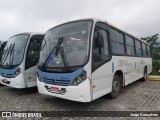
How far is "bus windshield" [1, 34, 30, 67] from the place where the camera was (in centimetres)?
750

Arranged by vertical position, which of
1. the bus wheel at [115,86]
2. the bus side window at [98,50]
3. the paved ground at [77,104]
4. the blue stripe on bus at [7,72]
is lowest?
the paved ground at [77,104]

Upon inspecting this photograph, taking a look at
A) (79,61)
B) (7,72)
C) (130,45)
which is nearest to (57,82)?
Result: (79,61)

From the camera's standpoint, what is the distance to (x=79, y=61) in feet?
16.7

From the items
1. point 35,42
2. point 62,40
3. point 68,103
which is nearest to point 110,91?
point 68,103

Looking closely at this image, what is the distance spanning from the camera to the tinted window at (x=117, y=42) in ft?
22.2

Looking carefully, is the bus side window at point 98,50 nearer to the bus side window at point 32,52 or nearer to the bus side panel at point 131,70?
the bus side panel at point 131,70

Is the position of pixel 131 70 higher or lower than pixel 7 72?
lower

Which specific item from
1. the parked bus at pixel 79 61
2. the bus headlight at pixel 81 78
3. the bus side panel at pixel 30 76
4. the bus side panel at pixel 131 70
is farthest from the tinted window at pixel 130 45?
the bus side panel at pixel 30 76

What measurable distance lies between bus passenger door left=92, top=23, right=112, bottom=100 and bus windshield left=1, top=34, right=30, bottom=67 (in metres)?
3.54

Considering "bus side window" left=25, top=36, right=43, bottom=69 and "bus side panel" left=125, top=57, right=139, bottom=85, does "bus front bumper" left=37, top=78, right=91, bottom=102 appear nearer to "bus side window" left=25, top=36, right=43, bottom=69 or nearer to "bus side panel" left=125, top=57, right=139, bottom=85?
"bus side window" left=25, top=36, right=43, bottom=69

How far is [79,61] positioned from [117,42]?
2716mm

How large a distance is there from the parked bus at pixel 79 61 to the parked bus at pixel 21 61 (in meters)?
1.56

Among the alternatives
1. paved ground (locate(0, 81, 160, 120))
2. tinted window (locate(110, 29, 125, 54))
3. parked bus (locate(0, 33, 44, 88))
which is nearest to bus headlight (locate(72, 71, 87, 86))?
paved ground (locate(0, 81, 160, 120))

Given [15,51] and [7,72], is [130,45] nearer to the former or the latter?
[15,51]
